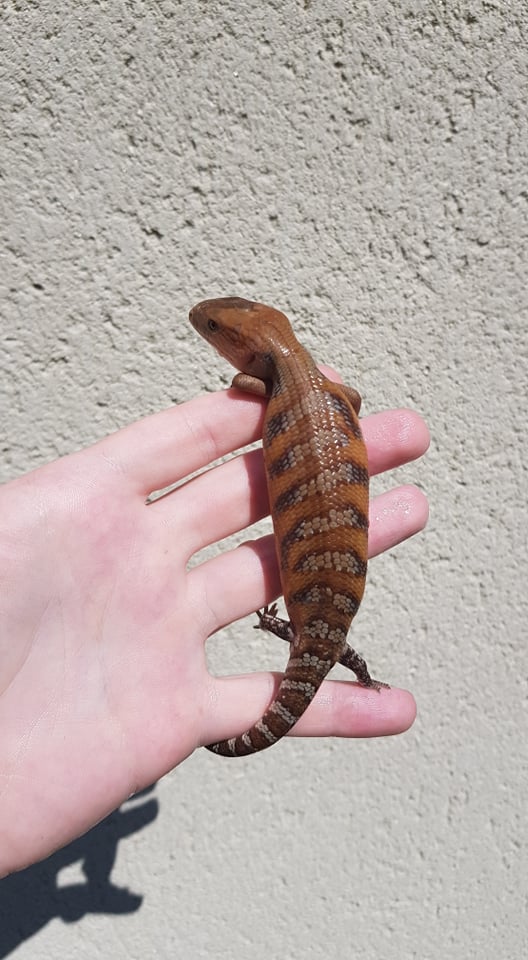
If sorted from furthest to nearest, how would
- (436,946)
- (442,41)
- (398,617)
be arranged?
(436,946), (398,617), (442,41)

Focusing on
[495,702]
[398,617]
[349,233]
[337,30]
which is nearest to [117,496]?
[349,233]

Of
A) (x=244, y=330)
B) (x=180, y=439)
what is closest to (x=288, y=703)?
(x=180, y=439)

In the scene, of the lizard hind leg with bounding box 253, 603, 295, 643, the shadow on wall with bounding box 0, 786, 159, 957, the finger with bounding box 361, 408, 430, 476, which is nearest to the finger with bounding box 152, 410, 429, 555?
the finger with bounding box 361, 408, 430, 476

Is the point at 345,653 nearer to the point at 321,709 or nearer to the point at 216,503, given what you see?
the point at 321,709

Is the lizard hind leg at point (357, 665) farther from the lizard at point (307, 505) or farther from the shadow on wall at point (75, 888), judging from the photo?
the shadow on wall at point (75, 888)

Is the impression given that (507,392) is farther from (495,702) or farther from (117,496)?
(117,496)

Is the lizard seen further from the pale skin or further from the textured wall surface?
the textured wall surface
